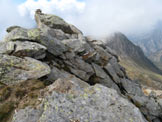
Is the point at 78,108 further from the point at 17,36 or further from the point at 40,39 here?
the point at 17,36

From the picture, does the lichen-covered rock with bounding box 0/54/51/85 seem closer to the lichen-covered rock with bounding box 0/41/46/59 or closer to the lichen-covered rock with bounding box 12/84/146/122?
the lichen-covered rock with bounding box 0/41/46/59

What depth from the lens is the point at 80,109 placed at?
1171cm

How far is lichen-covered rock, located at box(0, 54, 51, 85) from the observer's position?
14870mm

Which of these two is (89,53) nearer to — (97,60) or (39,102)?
(97,60)

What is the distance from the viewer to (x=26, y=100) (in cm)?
1199

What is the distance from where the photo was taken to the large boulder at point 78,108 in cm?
1066

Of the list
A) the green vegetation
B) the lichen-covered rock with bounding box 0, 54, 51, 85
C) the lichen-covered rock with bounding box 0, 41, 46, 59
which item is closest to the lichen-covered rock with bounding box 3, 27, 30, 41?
the lichen-covered rock with bounding box 0, 41, 46, 59

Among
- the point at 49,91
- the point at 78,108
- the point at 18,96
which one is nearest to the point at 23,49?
the point at 18,96

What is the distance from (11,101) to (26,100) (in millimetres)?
1453

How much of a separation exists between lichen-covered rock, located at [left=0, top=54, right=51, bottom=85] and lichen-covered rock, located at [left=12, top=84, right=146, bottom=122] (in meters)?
3.95

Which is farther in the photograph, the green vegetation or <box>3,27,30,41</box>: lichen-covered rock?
<box>3,27,30,41</box>: lichen-covered rock

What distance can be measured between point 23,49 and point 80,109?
11921mm

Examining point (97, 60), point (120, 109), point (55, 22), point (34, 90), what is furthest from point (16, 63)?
point (55, 22)

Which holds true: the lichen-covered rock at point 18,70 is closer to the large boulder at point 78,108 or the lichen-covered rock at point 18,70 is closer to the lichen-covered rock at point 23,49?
the lichen-covered rock at point 23,49
